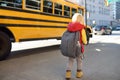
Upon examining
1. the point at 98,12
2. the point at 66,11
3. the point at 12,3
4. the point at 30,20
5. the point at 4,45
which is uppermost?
the point at 98,12

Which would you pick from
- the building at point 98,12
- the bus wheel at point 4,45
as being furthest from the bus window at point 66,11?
the building at point 98,12

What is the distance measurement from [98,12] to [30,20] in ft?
214

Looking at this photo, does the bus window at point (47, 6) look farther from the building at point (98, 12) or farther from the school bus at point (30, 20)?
the building at point (98, 12)

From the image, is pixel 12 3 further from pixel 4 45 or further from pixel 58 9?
pixel 58 9

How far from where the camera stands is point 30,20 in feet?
34.0

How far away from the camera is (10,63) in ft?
28.1

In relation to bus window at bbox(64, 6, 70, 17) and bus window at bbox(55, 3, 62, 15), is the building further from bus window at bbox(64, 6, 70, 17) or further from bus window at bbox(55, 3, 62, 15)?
bus window at bbox(55, 3, 62, 15)

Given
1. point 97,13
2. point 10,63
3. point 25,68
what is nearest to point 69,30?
point 25,68

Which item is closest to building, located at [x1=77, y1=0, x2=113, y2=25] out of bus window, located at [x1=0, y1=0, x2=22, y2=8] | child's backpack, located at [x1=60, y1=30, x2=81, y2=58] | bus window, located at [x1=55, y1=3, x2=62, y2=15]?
bus window, located at [x1=55, y1=3, x2=62, y2=15]

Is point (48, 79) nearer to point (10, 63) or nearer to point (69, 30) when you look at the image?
point (69, 30)

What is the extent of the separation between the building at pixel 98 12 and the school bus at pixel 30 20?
48057mm

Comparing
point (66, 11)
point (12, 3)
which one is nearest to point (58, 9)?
point (66, 11)

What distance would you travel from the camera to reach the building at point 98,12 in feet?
217

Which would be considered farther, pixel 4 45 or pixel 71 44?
pixel 4 45
